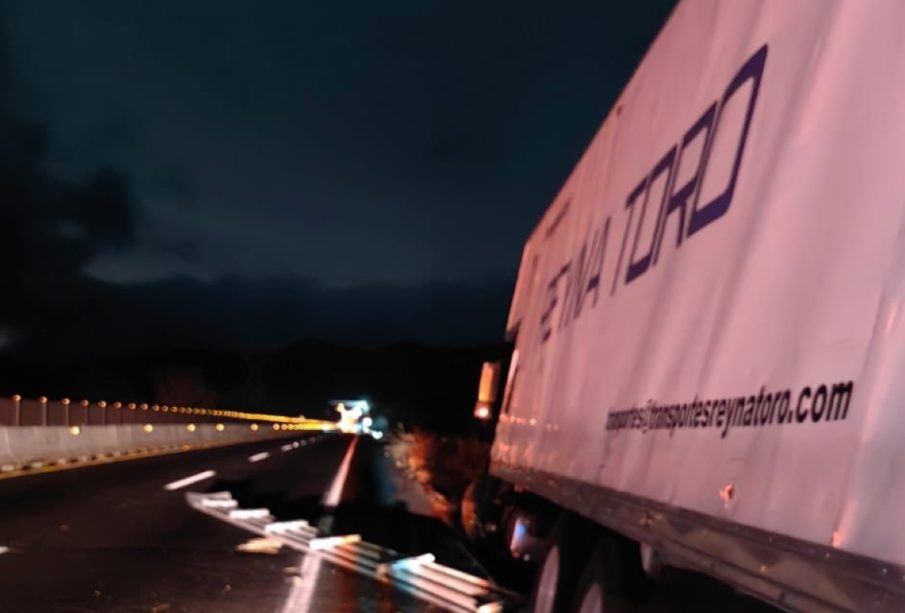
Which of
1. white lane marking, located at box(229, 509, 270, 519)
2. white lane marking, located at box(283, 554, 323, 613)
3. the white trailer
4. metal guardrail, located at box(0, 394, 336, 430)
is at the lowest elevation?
metal guardrail, located at box(0, 394, 336, 430)

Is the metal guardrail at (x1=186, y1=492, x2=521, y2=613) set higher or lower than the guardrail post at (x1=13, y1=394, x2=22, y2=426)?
higher

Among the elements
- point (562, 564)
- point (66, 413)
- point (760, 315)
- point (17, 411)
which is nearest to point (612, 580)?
point (562, 564)

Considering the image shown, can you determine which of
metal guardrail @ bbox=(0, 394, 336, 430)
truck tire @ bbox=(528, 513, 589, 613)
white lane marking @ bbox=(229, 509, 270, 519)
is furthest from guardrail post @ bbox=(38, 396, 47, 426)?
truck tire @ bbox=(528, 513, 589, 613)

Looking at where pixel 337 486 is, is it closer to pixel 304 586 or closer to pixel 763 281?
pixel 304 586

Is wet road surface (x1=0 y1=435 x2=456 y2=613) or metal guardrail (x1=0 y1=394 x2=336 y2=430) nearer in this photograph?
wet road surface (x1=0 y1=435 x2=456 y2=613)

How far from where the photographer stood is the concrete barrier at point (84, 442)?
2650 centimetres

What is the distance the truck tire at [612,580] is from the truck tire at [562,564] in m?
0.43

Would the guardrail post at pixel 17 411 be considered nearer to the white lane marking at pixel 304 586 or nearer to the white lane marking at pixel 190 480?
the white lane marking at pixel 190 480

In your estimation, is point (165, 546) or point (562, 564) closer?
point (562, 564)

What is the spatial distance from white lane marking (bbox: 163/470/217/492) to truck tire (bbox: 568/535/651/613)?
15948 millimetres

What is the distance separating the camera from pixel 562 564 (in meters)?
7.92

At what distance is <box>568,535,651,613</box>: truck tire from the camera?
585 cm

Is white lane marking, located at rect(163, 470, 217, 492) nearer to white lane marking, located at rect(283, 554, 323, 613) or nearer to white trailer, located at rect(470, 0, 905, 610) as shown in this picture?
white lane marking, located at rect(283, 554, 323, 613)

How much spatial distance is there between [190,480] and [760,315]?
869 inches
